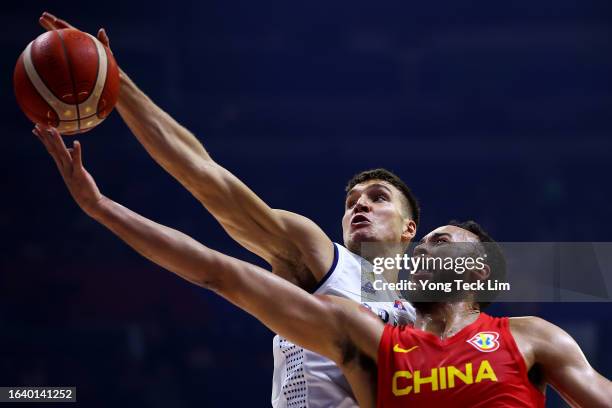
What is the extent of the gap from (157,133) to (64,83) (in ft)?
1.80

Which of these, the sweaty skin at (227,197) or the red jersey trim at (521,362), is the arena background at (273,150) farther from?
the red jersey trim at (521,362)

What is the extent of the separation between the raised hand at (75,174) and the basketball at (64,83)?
0.47 metres

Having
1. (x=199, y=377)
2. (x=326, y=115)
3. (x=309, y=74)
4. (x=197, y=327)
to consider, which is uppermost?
(x=309, y=74)

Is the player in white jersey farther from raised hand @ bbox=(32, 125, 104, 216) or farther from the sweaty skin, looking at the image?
raised hand @ bbox=(32, 125, 104, 216)

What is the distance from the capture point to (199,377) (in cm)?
707

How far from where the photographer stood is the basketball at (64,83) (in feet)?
10.1

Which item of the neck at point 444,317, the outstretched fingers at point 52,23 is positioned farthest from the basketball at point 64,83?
the neck at point 444,317

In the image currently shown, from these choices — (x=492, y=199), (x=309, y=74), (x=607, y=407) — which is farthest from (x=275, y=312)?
(x=309, y=74)

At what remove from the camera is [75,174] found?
258cm

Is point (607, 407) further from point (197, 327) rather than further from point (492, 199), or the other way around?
point (492, 199)

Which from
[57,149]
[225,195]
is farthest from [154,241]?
[225,195]

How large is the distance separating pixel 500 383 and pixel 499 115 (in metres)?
6.24

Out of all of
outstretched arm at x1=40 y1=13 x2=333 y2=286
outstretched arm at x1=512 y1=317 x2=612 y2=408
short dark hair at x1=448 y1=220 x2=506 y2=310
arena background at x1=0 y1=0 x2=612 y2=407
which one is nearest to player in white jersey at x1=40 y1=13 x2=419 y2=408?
outstretched arm at x1=40 y1=13 x2=333 y2=286

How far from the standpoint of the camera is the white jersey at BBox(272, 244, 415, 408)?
3383mm
